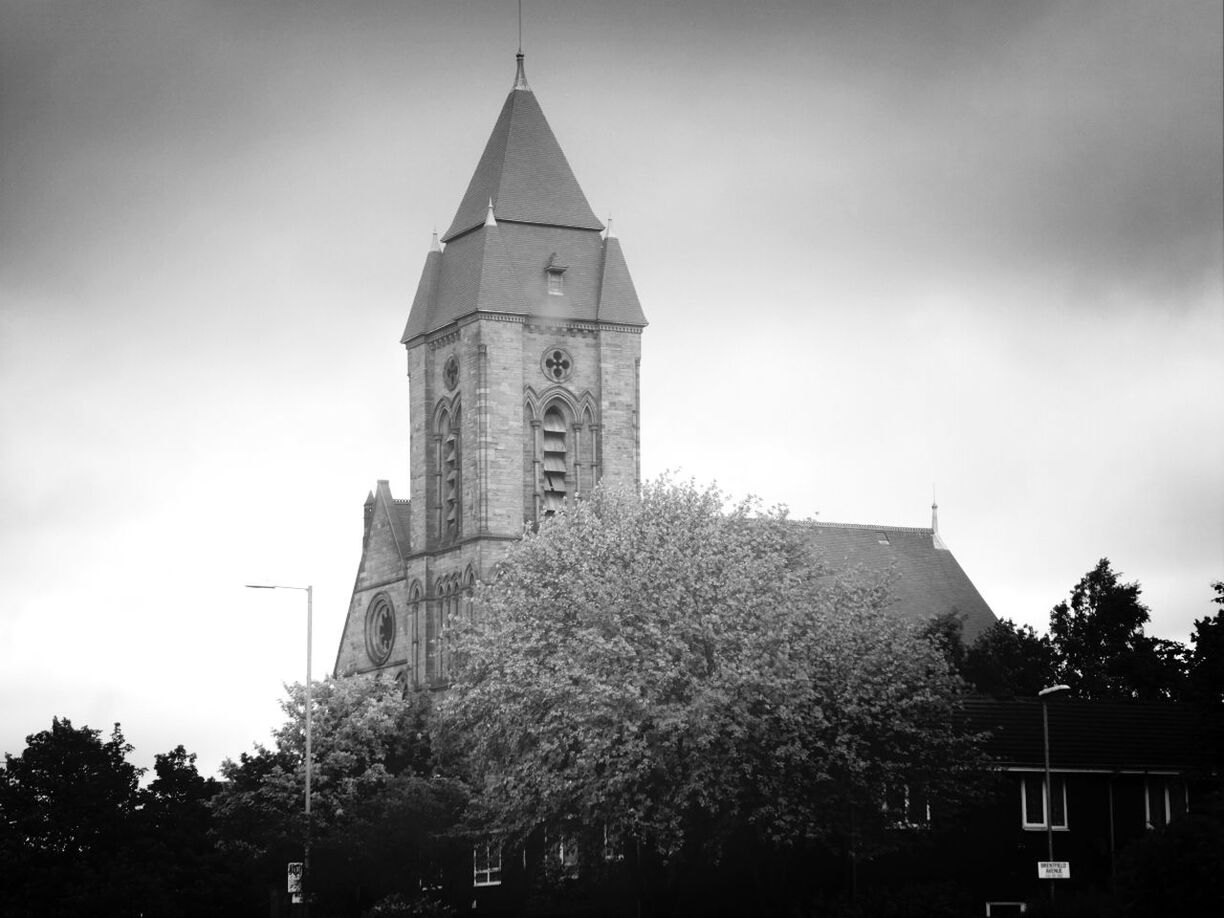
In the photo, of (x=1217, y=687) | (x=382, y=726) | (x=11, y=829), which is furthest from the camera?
(x=382, y=726)

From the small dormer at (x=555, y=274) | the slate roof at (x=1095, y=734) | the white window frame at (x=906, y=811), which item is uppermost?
the small dormer at (x=555, y=274)

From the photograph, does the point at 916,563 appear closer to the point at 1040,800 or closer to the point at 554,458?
the point at 554,458

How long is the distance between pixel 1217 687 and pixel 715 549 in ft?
40.8

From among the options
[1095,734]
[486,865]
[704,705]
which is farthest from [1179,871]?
[486,865]

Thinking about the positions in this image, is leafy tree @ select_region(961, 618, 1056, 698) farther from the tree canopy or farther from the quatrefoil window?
the tree canopy

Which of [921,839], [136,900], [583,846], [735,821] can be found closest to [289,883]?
[136,900]

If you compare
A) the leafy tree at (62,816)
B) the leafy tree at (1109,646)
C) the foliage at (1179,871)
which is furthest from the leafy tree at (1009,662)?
the foliage at (1179,871)

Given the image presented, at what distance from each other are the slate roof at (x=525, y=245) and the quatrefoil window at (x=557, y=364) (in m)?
1.47

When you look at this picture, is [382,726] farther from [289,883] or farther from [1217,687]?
[1217,687]

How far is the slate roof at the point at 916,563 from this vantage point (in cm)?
9675

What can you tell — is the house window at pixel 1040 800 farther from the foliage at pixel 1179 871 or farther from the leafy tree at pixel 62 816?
the leafy tree at pixel 62 816

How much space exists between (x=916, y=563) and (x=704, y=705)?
48002 millimetres

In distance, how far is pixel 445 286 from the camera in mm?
94812

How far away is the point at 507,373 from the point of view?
91938 mm
